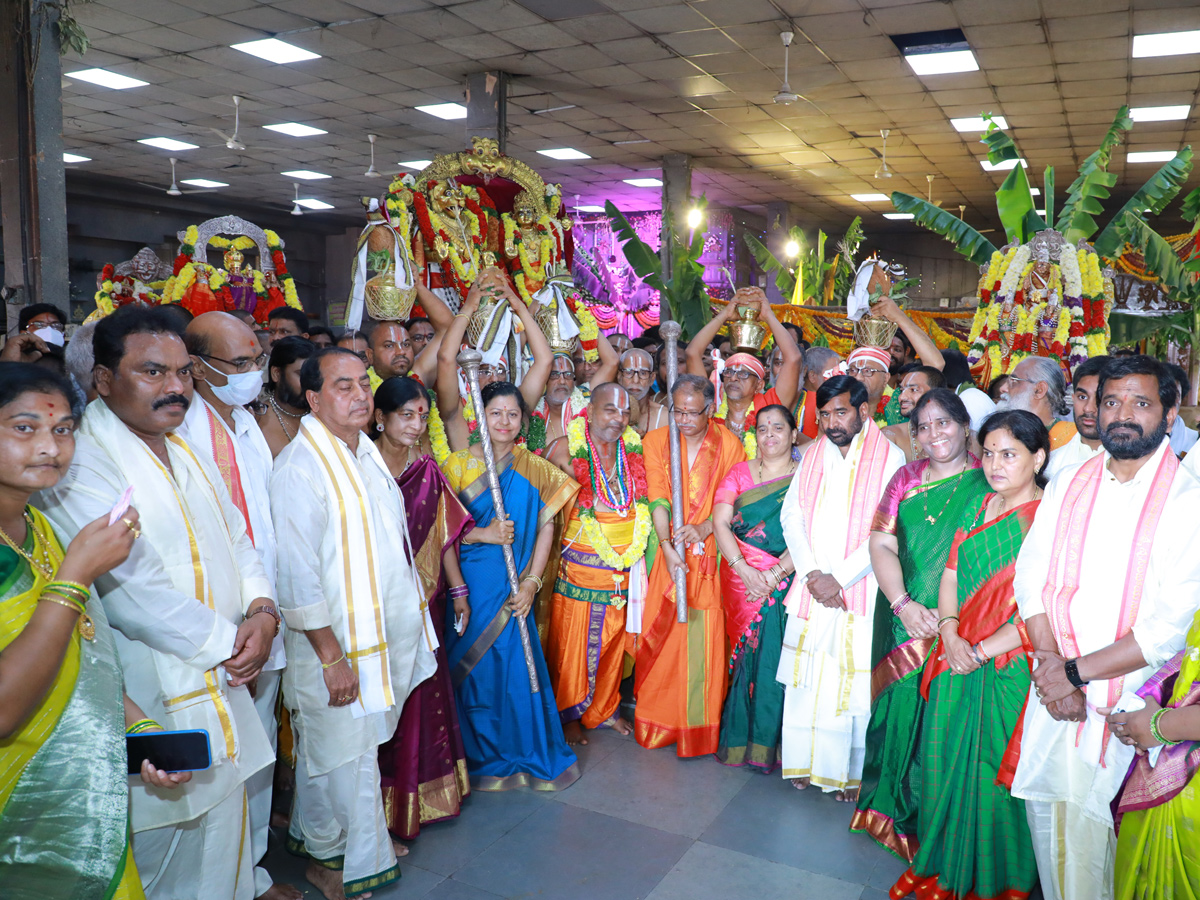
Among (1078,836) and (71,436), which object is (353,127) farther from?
(1078,836)

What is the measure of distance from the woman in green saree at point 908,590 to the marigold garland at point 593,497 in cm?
122

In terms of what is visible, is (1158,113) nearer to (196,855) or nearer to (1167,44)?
(1167,44)

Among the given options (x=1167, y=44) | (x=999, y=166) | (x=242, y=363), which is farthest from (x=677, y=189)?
(x=242, y=363)

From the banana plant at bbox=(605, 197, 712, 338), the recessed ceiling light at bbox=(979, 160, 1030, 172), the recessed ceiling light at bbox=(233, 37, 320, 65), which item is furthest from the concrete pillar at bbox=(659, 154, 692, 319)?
the recessed ceiling light at bbox=(233, 37, 320, 65)

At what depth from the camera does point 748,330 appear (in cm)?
472

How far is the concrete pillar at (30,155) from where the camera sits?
557 centimetres

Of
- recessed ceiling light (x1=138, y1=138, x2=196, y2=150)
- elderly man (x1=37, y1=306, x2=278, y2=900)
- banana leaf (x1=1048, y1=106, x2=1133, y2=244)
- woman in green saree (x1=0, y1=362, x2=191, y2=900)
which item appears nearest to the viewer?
woman in green saree (x1=0, y1=362, x2=191, y2=900)

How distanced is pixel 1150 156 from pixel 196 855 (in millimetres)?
13745

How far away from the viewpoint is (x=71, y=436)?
→ 185 cm

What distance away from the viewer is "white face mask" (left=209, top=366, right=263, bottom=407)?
9.71 feet

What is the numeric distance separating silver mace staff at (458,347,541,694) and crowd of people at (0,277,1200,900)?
17mm

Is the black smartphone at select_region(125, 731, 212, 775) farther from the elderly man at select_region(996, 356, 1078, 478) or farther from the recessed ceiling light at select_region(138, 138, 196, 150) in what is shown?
the recessed ceiling light at select_region(138, 138, 196, 150)

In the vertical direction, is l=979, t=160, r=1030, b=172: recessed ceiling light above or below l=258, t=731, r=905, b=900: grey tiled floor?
above

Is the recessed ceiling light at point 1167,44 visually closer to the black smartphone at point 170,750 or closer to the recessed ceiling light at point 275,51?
the recessed ceiling light at point 275,51
